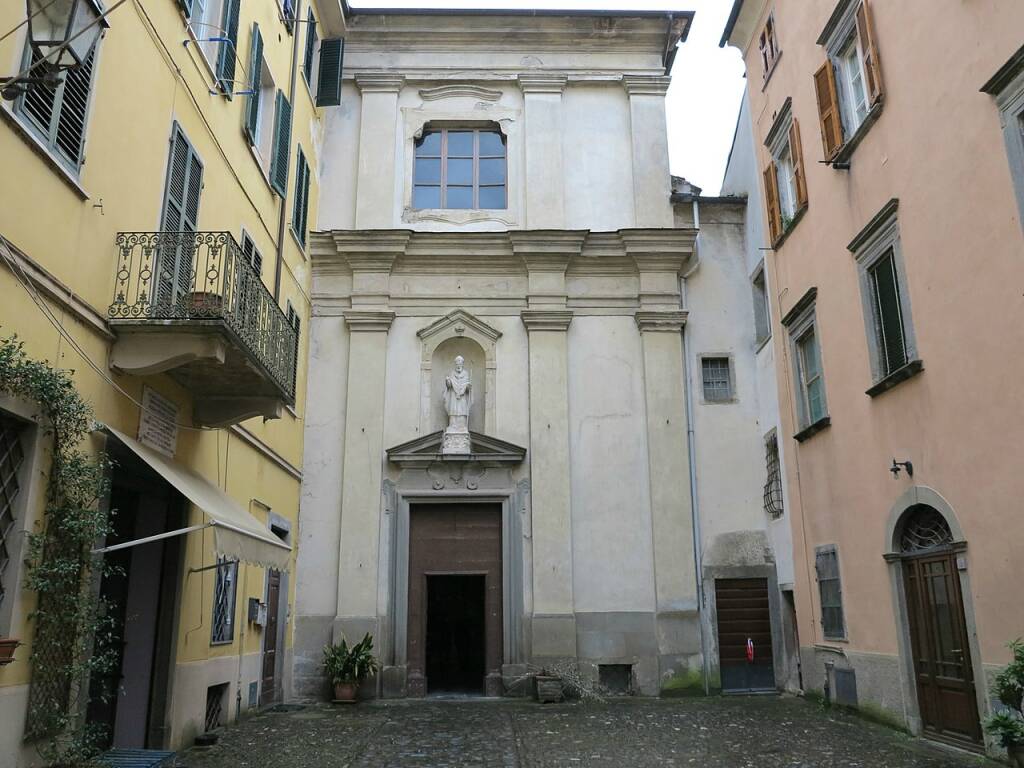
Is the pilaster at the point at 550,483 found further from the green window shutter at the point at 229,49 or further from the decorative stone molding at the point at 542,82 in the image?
the green window shutter at the point at 229,49

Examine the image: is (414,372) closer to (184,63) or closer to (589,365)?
(589,365)

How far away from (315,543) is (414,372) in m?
3.20

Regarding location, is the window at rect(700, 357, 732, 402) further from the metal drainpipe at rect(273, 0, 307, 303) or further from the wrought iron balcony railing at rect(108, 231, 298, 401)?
the wrought iron balcony railing at rect(108, 231, 298, 401)

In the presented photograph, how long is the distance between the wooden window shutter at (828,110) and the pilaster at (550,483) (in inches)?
205

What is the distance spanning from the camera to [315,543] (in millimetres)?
13953

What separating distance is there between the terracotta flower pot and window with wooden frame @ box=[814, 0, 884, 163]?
9.64 meters

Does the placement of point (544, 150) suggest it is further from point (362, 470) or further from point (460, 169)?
point (362, 470)

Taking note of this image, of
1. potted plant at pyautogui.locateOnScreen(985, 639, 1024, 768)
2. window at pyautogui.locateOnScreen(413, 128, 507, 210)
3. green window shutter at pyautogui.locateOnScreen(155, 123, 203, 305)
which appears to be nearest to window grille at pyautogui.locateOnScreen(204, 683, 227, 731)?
green window shutter at pyautogui.locateOnScreen(155, 123, 203, 305)

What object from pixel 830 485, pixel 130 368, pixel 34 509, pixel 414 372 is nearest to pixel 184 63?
pixel 130 368

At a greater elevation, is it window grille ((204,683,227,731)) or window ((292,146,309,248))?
window ((292,146,309,248))

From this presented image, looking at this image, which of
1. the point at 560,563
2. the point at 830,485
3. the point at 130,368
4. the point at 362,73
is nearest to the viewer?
the point at 130,368

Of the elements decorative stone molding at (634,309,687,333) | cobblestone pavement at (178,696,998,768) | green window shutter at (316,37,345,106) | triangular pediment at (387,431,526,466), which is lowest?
cobblestone pavement at (178,696,998,768)

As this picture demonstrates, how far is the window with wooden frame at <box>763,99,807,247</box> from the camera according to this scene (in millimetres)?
12266

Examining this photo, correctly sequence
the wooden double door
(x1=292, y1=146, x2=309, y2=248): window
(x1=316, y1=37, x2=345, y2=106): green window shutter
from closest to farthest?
the wooden double door < (x1=292, y1=146, x2=309, y2=248): window < (x1=316, y1=37, x2=345, y2=106): green window shutter
